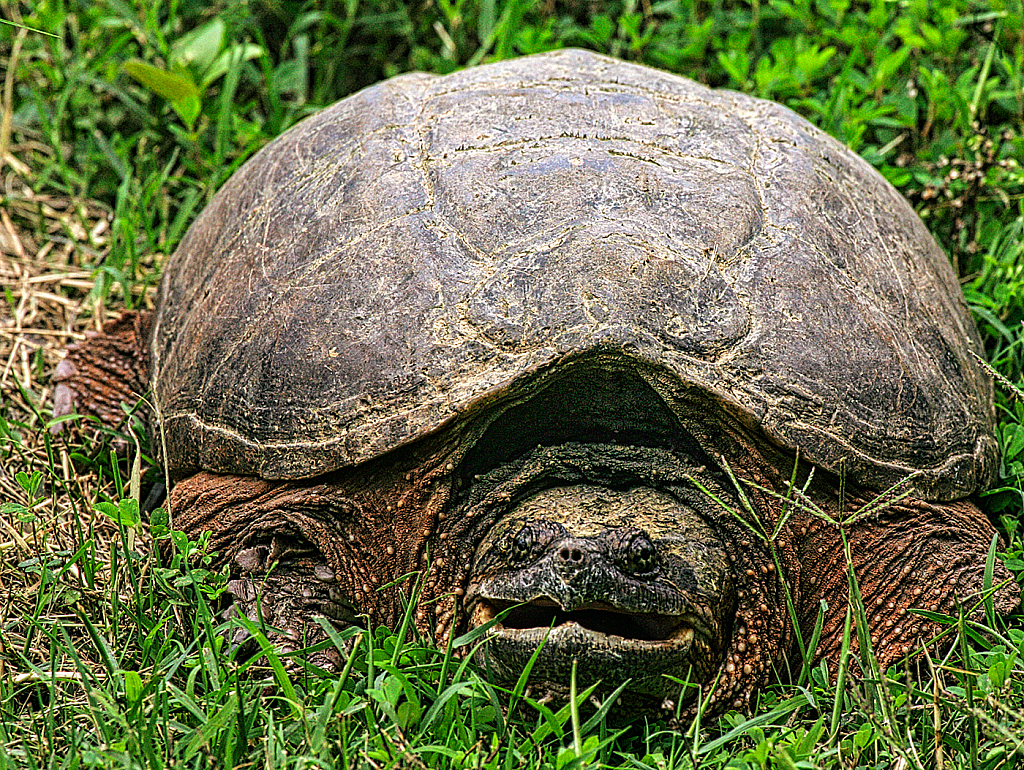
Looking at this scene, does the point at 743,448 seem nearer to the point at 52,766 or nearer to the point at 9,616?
the point at 52,766

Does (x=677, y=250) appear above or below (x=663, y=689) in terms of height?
above

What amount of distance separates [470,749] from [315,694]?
0.37 meters

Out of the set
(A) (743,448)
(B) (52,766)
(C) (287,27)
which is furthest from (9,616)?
Result: (C) (287,27)

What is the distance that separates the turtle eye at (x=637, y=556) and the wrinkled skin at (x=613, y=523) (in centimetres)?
12

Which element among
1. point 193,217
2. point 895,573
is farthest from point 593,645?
point 193,217

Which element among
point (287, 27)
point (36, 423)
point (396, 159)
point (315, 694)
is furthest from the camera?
point (287, 27)

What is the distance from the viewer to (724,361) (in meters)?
2.48

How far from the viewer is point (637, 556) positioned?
2.28 metres

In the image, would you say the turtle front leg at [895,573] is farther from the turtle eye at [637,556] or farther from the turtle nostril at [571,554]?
the turtle nostril at [571,554]

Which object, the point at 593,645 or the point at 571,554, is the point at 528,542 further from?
the point at 593,645

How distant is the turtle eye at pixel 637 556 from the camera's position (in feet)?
7.48

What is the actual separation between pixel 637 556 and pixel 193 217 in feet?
9.73

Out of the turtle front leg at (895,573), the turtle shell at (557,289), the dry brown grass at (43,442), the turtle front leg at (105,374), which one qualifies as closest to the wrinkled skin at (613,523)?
the turtle front leg at (895,573)

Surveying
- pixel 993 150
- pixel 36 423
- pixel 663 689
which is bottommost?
pixel 36 423
